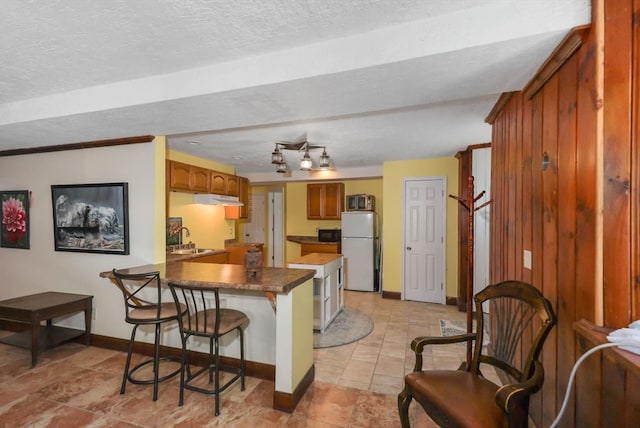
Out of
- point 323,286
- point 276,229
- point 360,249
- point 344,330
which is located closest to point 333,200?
point 360,249

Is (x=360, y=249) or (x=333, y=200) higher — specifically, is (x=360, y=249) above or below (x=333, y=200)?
below

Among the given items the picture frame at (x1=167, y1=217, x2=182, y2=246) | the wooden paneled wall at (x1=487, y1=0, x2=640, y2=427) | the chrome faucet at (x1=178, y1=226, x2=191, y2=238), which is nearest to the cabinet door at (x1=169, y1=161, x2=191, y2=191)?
the picture frame at (x1=167, y1=217, x2=182, y2=246)

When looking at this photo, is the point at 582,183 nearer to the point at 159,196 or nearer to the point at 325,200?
the point at 159,196

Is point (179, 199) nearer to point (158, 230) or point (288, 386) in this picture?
point (158, 230)

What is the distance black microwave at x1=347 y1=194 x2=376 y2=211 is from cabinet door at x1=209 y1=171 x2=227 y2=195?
2340mm

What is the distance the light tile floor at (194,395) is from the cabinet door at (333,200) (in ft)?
10.9

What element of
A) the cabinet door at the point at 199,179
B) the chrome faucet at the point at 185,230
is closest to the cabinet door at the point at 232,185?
the cabinet door at the point at 199,179

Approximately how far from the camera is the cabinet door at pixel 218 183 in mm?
4641

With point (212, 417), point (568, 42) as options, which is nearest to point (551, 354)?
point (568, 42)

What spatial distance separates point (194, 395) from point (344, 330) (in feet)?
5.93

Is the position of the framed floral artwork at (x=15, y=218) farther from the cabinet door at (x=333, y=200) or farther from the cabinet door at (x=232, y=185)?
the cabinet door at (x=333, y=200)

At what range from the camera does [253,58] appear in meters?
1.71

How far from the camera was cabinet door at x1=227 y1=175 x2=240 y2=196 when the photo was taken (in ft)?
16.8

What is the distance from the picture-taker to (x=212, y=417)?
1.99m
